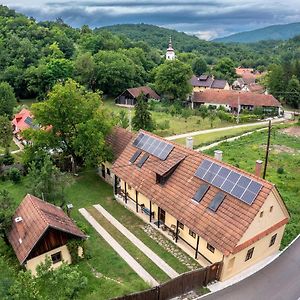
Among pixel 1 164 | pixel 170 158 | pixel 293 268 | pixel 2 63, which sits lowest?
pixel 293 268

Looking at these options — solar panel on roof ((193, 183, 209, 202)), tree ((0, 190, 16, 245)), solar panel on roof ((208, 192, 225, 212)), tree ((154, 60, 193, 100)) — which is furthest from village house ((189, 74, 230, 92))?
tree ((0, 190, 16, 245))

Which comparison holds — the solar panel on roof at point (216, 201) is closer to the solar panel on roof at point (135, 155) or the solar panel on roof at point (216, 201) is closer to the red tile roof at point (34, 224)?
the red tile roof at point (34, 224)

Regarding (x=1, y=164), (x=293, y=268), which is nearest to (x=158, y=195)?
(x=293, y=268)

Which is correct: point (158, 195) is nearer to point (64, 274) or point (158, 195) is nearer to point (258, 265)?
point (258, 265)

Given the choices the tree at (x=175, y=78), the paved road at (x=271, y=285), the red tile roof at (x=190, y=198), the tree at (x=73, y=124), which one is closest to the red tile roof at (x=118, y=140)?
the tree at (x=73, y=124)

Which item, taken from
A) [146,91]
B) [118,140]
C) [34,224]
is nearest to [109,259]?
[34,224]

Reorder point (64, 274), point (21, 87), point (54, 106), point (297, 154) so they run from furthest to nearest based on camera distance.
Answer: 1. point (21, 87)
2. point (297, 154)
3. point (54, 106)
4. point (64, 274)
